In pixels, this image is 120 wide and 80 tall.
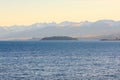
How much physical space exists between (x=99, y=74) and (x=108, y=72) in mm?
4251

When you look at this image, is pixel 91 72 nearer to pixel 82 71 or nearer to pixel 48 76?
pixel 82 71

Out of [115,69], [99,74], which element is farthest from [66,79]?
[115,69]

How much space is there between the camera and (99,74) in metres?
77.9

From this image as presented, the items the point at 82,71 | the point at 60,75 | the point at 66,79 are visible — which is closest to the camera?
the point at 66,79

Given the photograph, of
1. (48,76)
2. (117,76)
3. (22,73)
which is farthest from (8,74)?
(117,76)

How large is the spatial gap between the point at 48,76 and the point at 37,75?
268 centimetres

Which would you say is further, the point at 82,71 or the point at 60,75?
the point at 82,71

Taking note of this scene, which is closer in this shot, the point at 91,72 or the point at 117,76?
the point at 117,76

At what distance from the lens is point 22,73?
3179 inches

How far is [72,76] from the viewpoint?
247 feet

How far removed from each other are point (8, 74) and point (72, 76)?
Result: 12.6m

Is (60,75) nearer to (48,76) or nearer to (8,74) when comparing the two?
(48,76)

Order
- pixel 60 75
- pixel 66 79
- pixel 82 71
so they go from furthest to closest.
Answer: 1. pixel 82 71
2. pixel 60 75
3. pixel 66 79

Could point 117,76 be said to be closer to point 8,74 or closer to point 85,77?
point 85,77
